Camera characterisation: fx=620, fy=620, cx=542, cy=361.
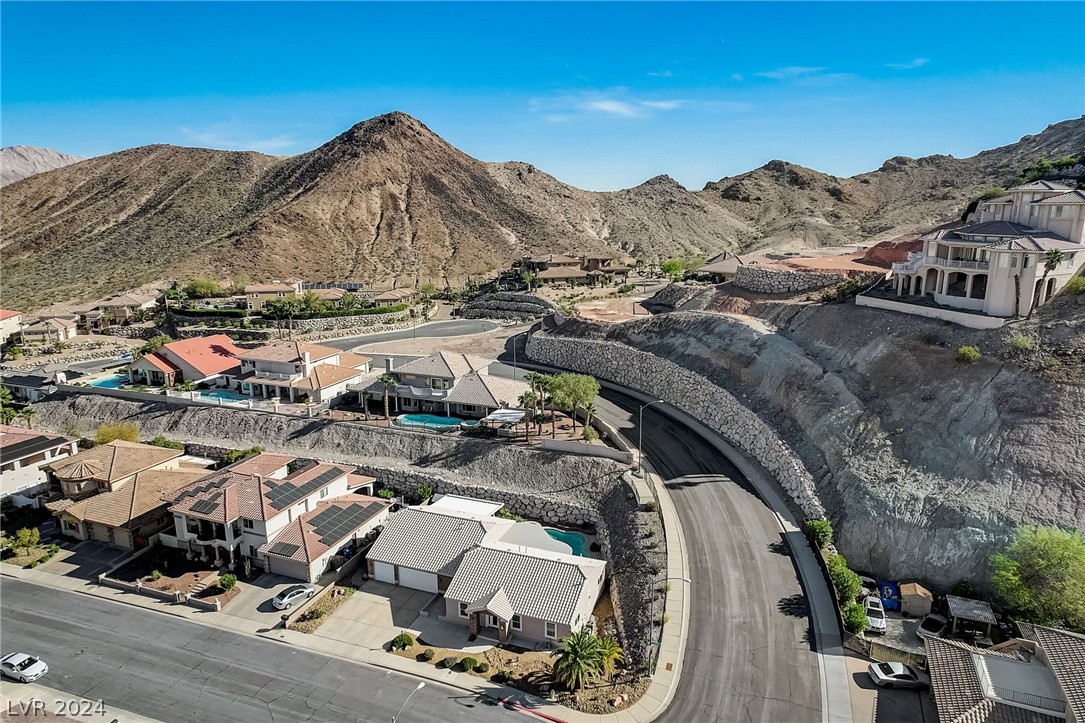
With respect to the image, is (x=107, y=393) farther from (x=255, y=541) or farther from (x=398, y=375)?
(x=255, y=541)

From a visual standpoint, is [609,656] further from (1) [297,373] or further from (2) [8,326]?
(2) [8,326]

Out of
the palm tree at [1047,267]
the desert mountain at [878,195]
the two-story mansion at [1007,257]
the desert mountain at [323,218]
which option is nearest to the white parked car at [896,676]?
the palm tree at [1047,267]

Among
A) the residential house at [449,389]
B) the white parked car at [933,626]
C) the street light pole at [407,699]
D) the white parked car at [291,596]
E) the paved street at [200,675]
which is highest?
the residential house at [449,389]

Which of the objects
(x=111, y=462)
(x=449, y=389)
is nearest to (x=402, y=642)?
(x=449, y=389)

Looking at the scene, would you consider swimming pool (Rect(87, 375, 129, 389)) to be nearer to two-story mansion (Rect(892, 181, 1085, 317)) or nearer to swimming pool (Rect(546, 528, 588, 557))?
swimming pool (Rect(546, 528, 588, 557))

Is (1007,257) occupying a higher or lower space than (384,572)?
higher

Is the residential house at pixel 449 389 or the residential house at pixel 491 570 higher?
the residential house at pixel 449 389

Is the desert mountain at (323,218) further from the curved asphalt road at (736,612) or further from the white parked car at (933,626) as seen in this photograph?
the white parked car at (933,626)
